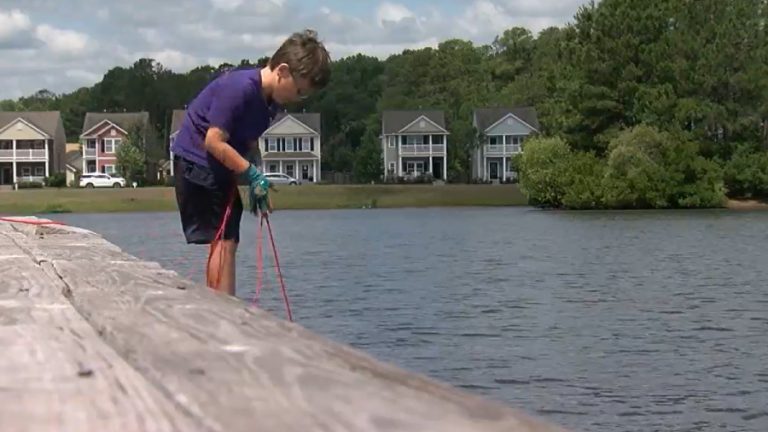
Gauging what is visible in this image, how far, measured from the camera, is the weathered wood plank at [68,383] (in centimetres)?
227

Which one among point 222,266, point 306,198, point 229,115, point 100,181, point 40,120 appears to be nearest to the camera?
point 229,115

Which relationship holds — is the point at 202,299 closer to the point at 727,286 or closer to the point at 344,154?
the point at 727,286

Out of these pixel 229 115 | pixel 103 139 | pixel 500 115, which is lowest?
pixel 229 115

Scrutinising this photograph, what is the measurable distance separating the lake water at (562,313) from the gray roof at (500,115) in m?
65.2

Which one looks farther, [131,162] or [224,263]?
[131,162]

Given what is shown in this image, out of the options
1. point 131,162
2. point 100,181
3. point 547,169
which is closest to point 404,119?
point 131,162

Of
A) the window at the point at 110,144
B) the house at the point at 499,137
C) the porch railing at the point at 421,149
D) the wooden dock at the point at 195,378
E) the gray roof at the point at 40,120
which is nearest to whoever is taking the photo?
the wooden dock at the point at 195,378

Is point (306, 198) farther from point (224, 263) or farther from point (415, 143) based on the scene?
point (224, 263)

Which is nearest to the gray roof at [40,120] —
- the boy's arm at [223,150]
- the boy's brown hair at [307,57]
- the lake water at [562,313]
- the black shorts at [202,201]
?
the lake water at [562,313]

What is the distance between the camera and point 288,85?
6.61m

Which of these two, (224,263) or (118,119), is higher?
(118,119)

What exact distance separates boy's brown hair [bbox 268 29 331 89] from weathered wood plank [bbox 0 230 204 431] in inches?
110

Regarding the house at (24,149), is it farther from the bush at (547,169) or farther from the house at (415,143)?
the bush at (547,169)

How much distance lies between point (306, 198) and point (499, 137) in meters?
30.5
